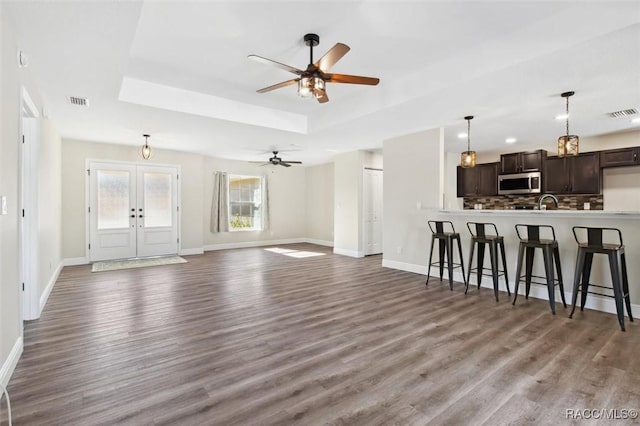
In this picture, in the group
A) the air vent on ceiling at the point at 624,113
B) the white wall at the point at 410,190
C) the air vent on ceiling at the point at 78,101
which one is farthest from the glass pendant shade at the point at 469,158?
the air vent on ceiling at the point at 78,101

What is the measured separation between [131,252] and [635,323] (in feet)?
27.9

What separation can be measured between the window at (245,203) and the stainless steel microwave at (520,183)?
642 centimetres

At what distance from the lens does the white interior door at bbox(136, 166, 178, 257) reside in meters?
7.39

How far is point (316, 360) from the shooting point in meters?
2.52

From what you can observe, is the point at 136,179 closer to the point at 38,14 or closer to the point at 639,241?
the point at 38,14

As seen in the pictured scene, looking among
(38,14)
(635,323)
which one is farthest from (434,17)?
(635,323)

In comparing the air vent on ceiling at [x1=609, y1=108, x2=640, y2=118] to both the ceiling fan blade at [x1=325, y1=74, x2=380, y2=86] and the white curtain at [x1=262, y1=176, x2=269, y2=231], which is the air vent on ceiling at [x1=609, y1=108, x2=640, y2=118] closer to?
the ceiling fan blade at [x1=325, y1=74, x2=380, y2=86]

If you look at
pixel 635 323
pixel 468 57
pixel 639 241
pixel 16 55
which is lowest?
pixel 635 323

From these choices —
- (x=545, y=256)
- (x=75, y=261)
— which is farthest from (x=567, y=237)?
Result: (x=75, y=261)

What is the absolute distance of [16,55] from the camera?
2.64 m

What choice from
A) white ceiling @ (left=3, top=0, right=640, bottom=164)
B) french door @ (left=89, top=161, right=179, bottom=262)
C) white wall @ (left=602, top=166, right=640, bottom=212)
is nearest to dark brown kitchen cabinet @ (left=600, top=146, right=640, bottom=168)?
white wall @ (left=602, top=166, right=640, bottom=212)

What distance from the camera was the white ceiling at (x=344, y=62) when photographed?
2572 millimetres

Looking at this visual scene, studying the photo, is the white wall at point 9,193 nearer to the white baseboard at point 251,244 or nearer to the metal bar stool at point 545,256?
A: the metal bar stool at point 545,256

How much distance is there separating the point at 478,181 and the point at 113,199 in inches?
326
